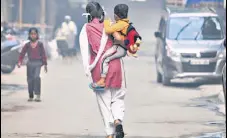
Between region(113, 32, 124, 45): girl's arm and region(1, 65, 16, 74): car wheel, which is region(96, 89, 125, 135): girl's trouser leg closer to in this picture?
region(113, 32, 124, 45): girl's arm

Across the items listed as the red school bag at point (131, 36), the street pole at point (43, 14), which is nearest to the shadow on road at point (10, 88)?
the red school bag at point (131, 36)

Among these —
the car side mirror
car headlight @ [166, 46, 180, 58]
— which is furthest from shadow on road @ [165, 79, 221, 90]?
the car side mirror

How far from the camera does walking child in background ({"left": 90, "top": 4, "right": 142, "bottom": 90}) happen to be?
8531mm

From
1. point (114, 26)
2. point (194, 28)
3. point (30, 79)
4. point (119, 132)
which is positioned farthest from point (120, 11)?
point (194, 28)

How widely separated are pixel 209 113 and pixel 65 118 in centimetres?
245

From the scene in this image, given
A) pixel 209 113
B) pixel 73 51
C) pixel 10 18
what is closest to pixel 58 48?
pixel 73 51

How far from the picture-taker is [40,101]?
14781mm

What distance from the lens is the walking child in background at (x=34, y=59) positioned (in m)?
14.1

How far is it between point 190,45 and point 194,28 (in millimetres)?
641

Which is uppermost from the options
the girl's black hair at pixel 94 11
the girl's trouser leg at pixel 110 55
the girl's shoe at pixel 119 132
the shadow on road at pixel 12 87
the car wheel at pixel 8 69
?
the girl's black hair at pixel 94 11

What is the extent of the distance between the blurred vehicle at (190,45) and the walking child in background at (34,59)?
186 inches

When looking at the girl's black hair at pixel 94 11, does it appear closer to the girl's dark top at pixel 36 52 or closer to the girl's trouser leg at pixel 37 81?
the girl's dark top at pixel 36 52

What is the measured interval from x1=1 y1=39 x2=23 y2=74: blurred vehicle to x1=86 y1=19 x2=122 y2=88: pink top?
11506mm

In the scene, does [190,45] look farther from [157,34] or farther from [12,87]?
[12,87]
